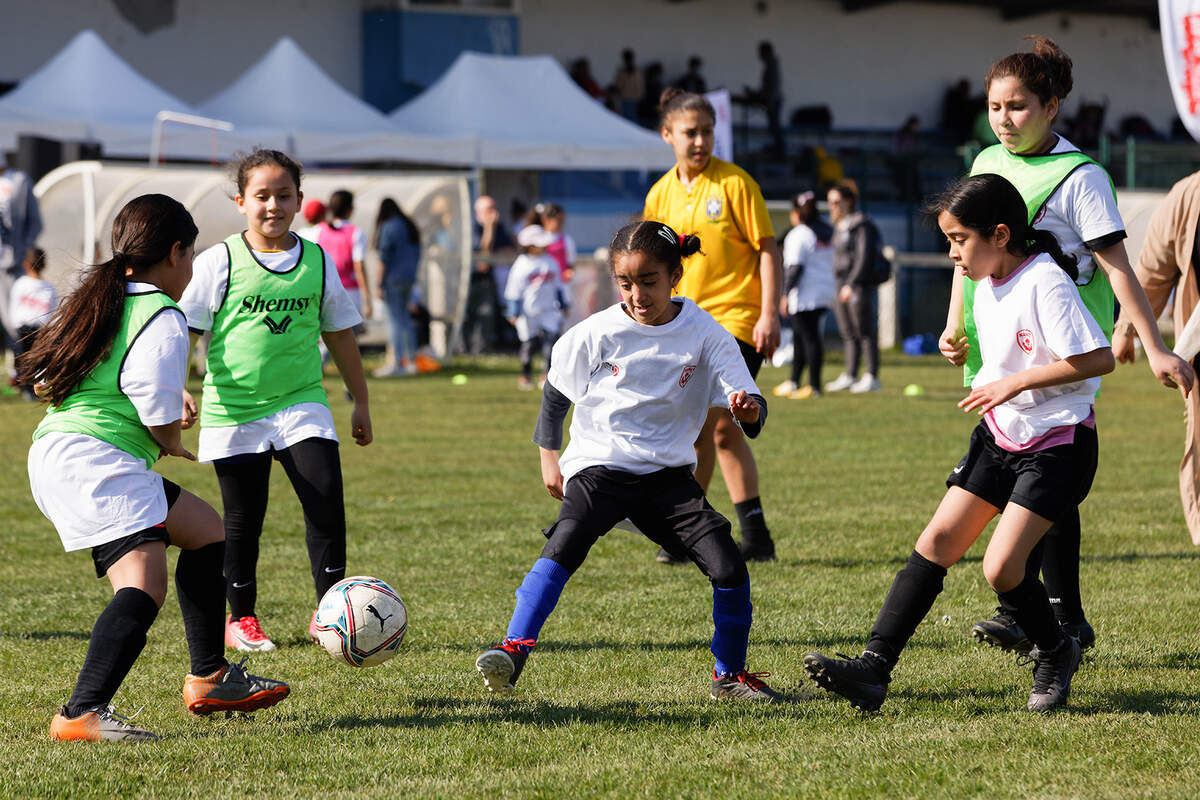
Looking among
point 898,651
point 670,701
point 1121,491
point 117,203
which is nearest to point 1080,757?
point 898,651

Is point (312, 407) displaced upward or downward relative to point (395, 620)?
upward

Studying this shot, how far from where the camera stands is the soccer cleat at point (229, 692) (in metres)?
4.32

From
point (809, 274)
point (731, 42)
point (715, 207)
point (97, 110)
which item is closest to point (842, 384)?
point (809, 274)

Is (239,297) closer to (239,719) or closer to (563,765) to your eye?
(239,719)

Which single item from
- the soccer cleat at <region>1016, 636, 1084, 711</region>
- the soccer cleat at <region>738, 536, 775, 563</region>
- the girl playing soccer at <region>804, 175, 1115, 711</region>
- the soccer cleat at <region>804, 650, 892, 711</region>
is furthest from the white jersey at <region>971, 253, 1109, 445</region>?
the soccer cleat at <region>738, 536, 775, 563</region>

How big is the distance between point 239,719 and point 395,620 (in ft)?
1.79

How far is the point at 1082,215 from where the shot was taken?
181 inches

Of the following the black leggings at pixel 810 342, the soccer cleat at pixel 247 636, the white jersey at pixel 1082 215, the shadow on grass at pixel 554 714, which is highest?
the white jersey at pixel 1082 215

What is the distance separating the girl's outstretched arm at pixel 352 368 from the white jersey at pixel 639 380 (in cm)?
88

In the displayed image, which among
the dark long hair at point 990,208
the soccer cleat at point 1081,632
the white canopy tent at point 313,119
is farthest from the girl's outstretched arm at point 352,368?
the white canopy tent at point 313,119

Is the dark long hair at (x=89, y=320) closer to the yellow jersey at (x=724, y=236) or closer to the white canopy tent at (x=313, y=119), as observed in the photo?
the yellow jersey at (x=724, y=236)

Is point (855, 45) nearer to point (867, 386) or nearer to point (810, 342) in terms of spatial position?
point (867, 386)

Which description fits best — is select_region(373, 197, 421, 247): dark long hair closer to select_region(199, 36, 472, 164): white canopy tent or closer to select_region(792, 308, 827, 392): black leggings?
select_region(199, 36, 472, 164): white canopy tent

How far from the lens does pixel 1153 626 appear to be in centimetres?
536
